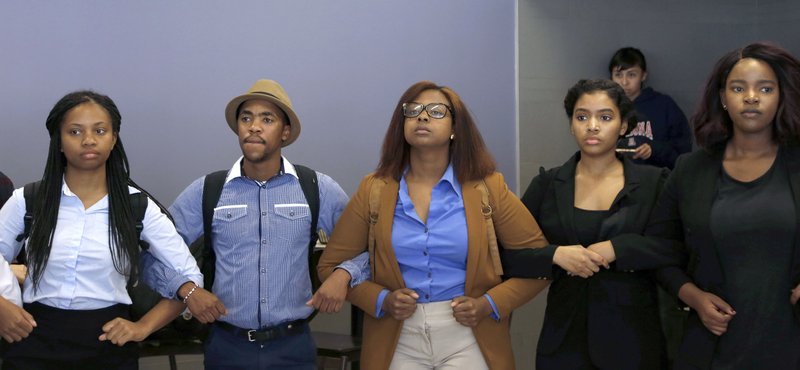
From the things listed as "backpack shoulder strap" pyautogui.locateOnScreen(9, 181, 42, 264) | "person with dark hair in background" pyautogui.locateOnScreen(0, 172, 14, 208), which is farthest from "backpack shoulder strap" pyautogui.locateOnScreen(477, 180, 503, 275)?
"person with dark hair in background" pyautogui.locateOnScreen(0, 172, 14, 208)

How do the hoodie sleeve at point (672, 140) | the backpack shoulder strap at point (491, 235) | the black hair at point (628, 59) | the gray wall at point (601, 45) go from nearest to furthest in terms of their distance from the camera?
the backpack shoulder strap at point (491, 235), the hoodie sleeve at point (672, 140), the black hair at point (628, 59), the gray wall at point (601, 45)

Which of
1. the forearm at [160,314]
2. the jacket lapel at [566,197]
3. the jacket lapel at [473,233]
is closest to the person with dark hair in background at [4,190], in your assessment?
the forearm at [160,314]

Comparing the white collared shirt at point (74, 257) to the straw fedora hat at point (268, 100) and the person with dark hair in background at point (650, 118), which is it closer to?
the straw fedora hat at point (268, 100)

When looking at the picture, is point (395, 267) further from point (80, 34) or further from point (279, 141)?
point (80, 34)

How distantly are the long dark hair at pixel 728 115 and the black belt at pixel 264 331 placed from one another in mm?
1603

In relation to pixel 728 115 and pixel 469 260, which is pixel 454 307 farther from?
pixel 728 115

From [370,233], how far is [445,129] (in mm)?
478

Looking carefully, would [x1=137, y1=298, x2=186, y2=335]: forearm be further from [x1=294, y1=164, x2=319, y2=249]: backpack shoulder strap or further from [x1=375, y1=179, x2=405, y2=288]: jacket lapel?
[x1=375, y1=179, x2=405, y2=288]: jacket lapel

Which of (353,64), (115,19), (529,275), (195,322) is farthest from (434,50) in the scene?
(529,275)

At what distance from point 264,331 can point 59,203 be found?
33.1 inches

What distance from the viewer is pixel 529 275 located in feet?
11.3

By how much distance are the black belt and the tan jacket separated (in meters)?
0.23

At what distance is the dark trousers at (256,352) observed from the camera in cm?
339

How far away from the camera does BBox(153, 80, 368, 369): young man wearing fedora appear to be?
3424mm
